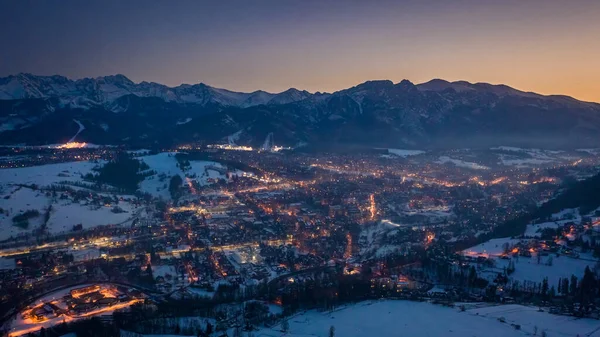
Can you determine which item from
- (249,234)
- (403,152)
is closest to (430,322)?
(249,234)

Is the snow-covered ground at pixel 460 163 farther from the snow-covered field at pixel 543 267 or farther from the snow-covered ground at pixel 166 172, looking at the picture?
the snow-covered field at pixel 543 267

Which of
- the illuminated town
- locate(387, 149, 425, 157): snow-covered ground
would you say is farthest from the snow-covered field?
locate(387, 149, 425, 157): snow-covered ground

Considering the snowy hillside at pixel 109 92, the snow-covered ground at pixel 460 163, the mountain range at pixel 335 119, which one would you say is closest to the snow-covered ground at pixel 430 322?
the snow-covered ground at pixel 460 163

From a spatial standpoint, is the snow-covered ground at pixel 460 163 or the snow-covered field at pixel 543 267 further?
the snow-covered ground at pixel 460 163

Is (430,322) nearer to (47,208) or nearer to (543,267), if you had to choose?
(543,267)

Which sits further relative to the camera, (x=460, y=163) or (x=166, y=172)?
(x=460, y=163)

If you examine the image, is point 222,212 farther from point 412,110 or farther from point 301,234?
point 412,110
